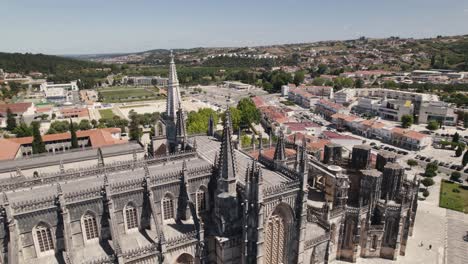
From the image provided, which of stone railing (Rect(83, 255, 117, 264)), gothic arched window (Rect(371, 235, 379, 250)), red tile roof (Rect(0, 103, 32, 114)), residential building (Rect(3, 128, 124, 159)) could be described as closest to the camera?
stone railing (Rect(83, 255, 117, 264))

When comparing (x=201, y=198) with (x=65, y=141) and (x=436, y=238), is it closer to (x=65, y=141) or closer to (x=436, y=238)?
(x=436, y=238)

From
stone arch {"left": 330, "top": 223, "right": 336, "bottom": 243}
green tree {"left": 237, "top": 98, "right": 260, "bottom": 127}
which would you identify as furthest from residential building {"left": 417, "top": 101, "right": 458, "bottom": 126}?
stone arch {"left": 330, "top": 223, "right": 336, "bottom": 243}

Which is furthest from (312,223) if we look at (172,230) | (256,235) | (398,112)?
(398,112)

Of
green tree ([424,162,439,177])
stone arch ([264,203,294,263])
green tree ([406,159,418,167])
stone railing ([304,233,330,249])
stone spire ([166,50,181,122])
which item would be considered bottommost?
green tree ([406,159,418,167])

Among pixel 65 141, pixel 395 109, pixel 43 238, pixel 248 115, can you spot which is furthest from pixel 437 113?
pixel 43 238

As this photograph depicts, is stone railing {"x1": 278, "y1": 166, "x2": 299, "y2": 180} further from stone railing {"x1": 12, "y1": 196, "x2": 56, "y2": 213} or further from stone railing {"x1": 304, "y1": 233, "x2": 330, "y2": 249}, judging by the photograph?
stone railing {"x1": 12, "y1": 196, "x2": 56, "y2": 213}

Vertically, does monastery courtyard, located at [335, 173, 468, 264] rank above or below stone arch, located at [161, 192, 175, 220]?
below
